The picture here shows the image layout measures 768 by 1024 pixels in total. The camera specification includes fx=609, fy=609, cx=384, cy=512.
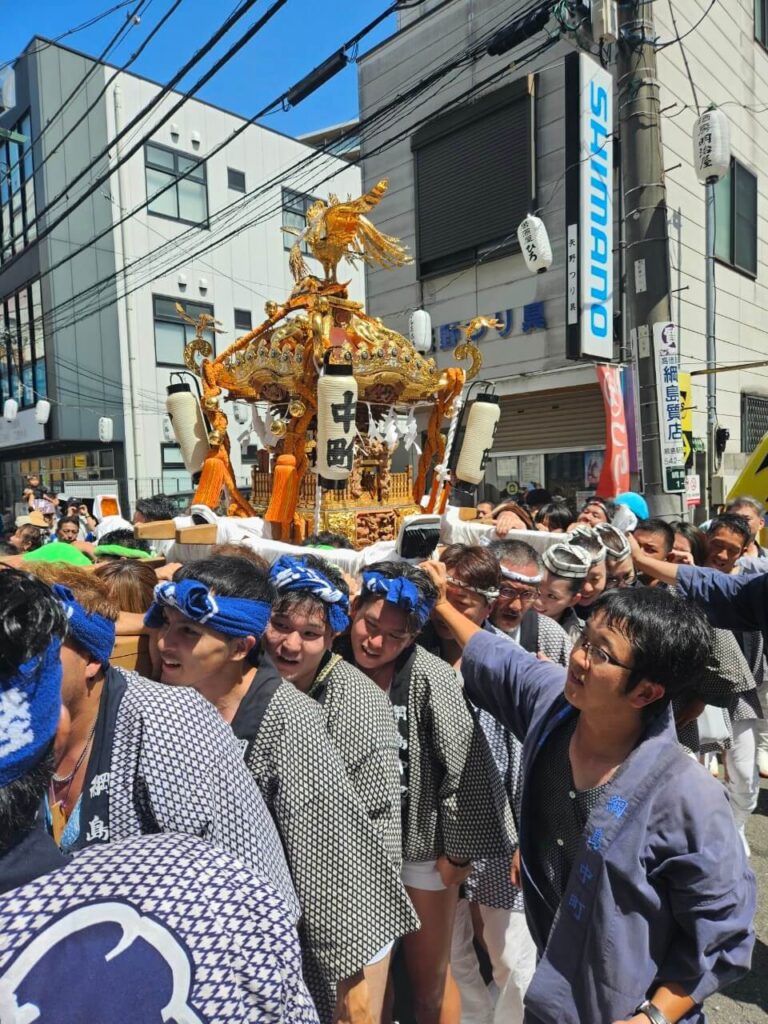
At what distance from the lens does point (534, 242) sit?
7812 millimetres

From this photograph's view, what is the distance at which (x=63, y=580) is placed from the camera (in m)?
1.84

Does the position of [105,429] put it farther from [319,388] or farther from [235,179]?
[319,388]

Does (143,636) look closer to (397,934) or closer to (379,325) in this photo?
(397,934)

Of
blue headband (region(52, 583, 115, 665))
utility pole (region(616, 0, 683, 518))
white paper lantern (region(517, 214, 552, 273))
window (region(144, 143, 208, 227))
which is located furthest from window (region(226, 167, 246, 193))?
blue headband (region(52, 583, 115, 665))

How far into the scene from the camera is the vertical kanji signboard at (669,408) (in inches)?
207

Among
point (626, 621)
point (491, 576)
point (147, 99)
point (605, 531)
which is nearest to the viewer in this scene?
point (626, 621)

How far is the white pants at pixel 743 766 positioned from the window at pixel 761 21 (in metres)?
14.6

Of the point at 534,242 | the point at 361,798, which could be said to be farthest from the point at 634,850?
the point at 534,242

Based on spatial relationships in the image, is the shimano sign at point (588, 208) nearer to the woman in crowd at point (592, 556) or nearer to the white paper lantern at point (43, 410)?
the woman in crowd at point (592, 556)

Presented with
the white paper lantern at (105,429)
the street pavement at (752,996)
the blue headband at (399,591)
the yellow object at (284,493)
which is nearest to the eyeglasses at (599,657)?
the blue headband at (399,591)

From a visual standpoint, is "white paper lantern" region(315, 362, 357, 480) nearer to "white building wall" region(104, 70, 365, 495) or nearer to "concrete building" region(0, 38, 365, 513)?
"concrete building" region(0, 38, 365, 513)

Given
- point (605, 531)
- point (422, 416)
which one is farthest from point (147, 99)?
point (605, 531)

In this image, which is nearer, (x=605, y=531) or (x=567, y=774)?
(x=567, y=774)

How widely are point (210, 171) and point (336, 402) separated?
57.7ft
